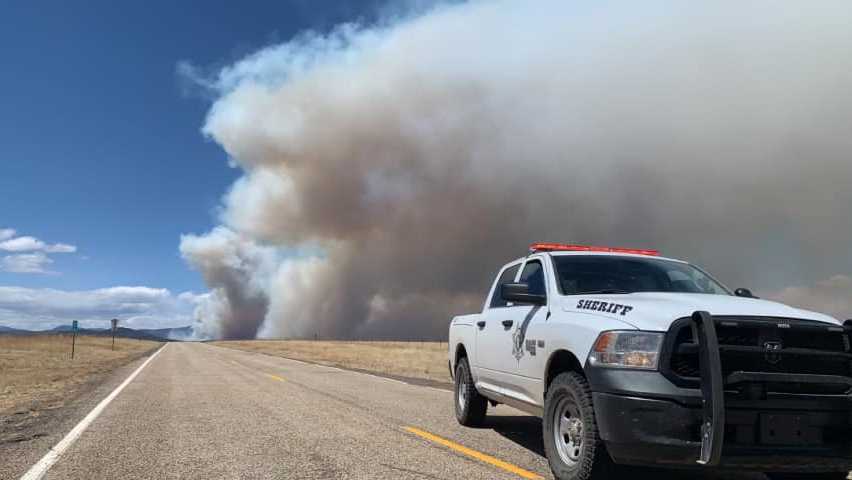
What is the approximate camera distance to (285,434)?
303 inches

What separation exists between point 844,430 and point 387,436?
468 centimetres

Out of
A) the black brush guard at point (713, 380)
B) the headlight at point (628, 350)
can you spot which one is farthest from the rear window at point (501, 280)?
the black brush guard at point (713, 380)

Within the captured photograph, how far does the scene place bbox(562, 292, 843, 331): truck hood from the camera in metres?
4.55

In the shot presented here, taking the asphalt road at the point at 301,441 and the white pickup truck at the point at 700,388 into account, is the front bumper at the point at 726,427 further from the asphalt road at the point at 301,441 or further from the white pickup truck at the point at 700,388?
the asphalt road at the point at 301,441

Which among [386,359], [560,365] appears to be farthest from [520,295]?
[386,359]

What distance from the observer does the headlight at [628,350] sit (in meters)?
4.45

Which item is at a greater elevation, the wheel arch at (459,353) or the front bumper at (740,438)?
the wheel arch at (459,353)

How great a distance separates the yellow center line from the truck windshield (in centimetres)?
169

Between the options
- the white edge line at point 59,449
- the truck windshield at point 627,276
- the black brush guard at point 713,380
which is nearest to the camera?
the black brush guard at point 713,380

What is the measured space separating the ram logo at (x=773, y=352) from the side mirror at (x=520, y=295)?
2.04m

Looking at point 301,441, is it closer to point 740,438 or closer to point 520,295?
point 520,295

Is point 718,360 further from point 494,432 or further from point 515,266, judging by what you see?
point 494,432

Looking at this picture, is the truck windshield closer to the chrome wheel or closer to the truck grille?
the chrome wheel

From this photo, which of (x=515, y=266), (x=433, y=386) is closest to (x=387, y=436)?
(x=515, y=266)
